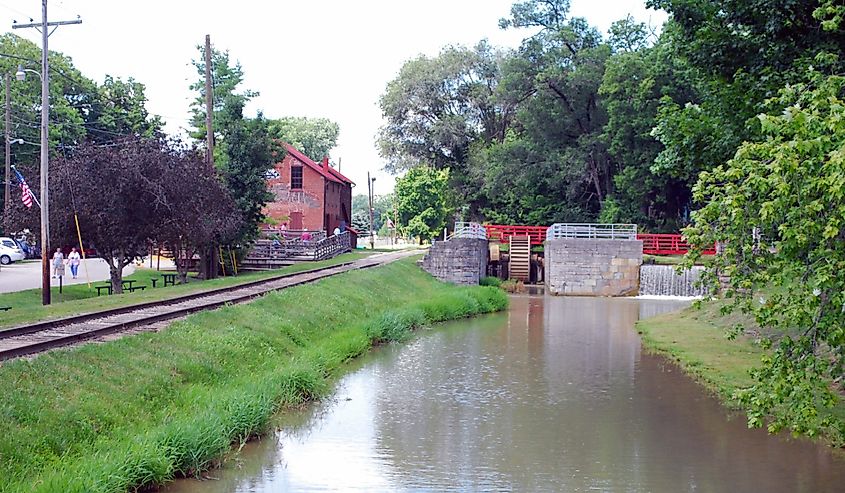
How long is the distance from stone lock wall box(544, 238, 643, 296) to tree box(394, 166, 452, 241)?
39.4m

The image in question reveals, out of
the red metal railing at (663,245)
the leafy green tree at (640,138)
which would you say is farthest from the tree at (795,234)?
the red metal railing at (663,245)

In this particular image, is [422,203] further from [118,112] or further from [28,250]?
[28,250]

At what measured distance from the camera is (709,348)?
22141 millimetres

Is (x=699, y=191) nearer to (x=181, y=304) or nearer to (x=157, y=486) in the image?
(x=157, y=486)

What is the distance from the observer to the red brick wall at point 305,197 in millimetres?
57562

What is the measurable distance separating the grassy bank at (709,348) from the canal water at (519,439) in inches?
17.4

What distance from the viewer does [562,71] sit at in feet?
173

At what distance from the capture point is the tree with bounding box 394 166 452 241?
84.7 meters

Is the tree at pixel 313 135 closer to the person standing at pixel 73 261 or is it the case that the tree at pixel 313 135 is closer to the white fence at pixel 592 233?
the white fence at pixel 592 233

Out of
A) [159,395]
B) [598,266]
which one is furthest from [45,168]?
[598,266]

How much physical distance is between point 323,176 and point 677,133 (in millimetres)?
40806

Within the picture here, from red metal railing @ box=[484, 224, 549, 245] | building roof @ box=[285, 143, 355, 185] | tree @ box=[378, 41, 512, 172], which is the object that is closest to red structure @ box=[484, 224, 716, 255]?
red metal railing @ box=[484, 224, 549, 245]

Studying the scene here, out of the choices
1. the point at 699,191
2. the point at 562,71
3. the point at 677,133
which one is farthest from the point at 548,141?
the point at 699,191

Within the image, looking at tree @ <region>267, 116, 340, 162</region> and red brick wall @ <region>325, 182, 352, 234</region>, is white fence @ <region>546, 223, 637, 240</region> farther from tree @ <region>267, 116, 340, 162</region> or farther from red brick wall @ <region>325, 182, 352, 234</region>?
tree @ <region>267, 116, 340, 162</region>
